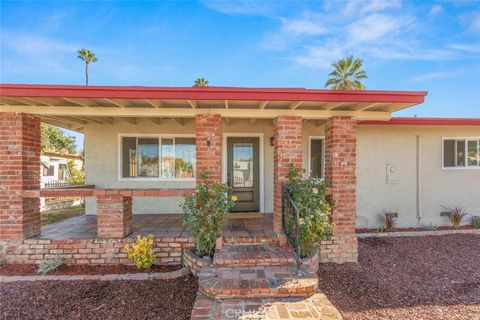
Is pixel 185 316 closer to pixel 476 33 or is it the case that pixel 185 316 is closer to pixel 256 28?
pixel 256 28

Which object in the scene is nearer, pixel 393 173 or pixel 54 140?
pixel 393 173

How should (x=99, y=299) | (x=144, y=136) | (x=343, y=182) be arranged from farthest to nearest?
(x=144, y=136) < (x=343, y=182) < (x=99, y=299)

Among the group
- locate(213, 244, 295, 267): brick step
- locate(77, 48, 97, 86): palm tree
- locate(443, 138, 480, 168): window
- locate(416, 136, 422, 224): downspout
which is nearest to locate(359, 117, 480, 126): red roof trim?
locate(416, 136, 422, 224): downspout

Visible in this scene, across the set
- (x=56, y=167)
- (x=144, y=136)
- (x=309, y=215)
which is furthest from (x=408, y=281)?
(x=56, y=167)

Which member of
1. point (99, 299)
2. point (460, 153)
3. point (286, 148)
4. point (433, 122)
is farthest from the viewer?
point (460, 153)

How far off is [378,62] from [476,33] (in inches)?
202

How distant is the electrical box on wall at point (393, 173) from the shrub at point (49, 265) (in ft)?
26.2

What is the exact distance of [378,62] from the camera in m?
14.8

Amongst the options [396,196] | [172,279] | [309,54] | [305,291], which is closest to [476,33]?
[309,54]

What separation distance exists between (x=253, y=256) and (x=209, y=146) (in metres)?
2.03

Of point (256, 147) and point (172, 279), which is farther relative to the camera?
point (256, 147)

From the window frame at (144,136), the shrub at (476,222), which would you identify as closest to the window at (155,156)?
the window frame at (144,136)

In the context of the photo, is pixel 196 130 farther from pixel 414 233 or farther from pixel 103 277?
pixel 414 233

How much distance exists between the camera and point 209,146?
4.39m
